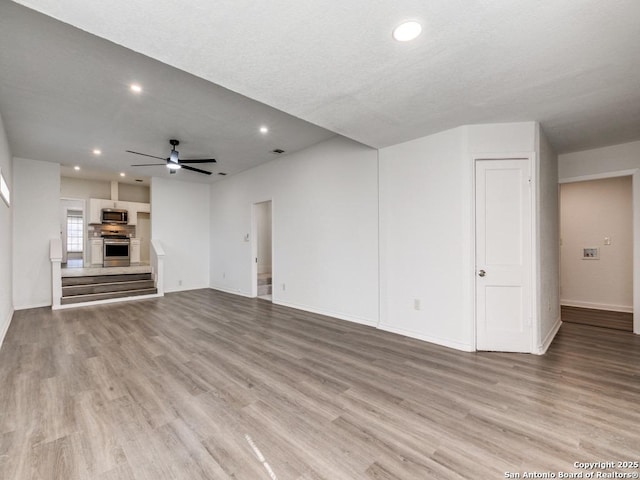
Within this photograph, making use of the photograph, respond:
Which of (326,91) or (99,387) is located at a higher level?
(326,91)

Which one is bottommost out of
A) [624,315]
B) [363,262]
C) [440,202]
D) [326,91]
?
[624,315]

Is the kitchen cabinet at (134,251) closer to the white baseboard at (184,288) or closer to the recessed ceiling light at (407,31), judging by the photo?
the white baseboard at (184,288)

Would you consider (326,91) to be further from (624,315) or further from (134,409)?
(624,315)

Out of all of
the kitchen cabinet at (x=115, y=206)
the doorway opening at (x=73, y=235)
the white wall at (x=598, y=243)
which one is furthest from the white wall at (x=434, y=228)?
the doorway opening at (x=73, y=235)

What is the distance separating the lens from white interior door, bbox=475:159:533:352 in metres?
3.43

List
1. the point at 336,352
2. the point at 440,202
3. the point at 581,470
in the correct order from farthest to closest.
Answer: the point at 440,202 → the point at 336,352 → the point at 581,470

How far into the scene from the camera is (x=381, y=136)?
383 centimetres

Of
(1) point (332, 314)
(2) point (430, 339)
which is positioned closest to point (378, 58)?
(2) point (430, 339)

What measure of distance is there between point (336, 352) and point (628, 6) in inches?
140

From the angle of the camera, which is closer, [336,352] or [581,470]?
[581,470]

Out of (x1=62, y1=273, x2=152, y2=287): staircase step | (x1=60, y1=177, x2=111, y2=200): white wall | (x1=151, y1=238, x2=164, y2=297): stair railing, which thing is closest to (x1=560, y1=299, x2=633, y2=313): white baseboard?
(x1=151, y1=238, x2=164, y2=297): stair railing

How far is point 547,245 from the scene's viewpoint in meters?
3.86

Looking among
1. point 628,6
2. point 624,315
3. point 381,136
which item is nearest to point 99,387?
point 381,136

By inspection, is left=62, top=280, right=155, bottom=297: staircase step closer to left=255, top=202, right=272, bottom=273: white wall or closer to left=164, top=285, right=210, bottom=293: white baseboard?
left=164, top=285, right=210, bottom=293: white baseboard
